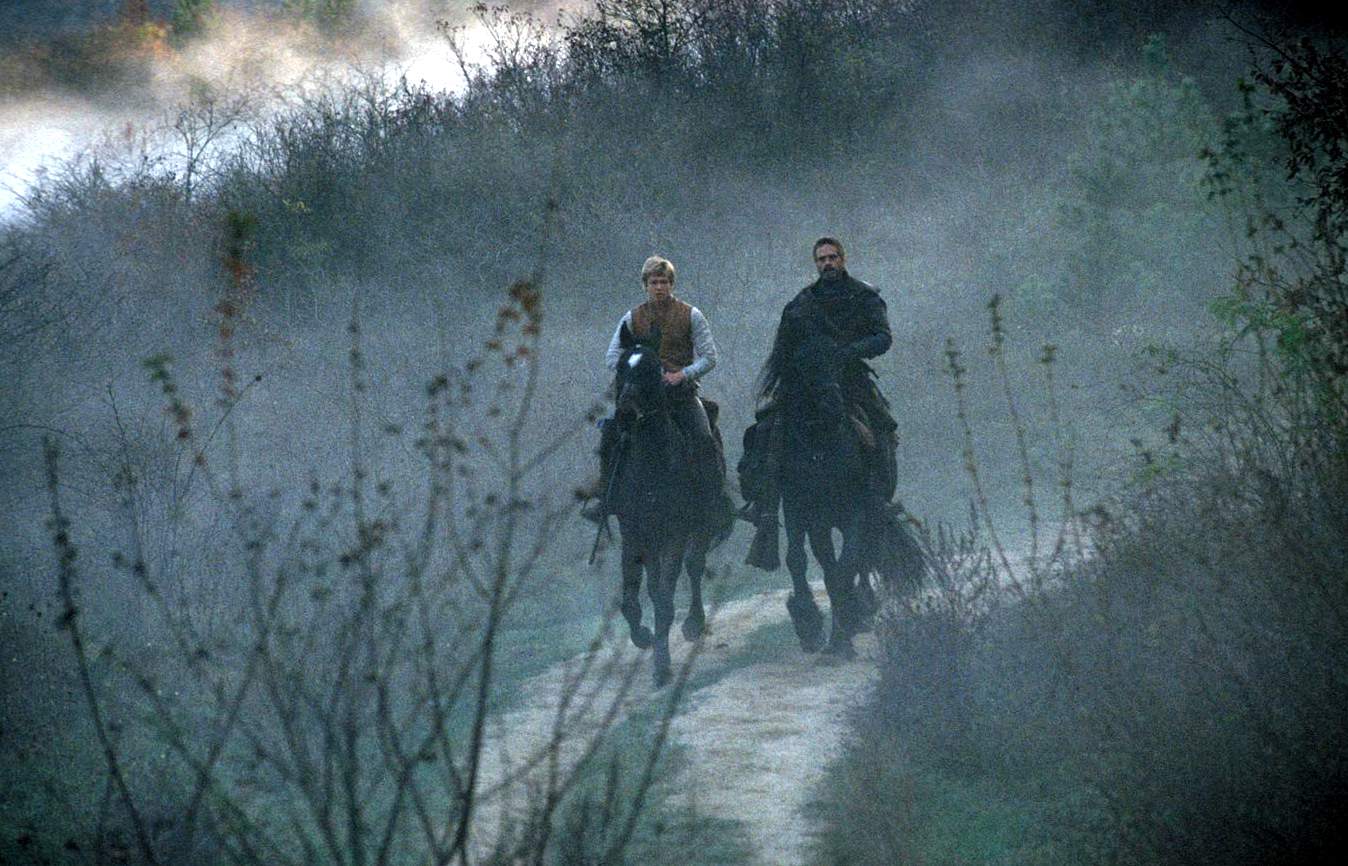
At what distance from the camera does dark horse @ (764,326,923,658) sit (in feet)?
32.4

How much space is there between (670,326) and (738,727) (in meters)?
3.14

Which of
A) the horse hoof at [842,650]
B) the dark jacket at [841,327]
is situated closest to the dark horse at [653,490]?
the dark jacket at [841,327]

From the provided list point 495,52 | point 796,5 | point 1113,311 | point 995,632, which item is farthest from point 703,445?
point 796,5

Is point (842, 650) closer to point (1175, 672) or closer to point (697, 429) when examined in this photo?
point (697, 429)

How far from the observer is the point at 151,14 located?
36.1m

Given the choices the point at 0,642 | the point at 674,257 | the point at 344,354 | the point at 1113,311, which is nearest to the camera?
the point at 0,642

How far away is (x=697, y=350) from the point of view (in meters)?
10.5

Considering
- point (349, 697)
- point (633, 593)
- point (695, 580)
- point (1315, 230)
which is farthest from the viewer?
point (695, 580)

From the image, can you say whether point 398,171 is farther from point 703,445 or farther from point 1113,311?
point 703,445

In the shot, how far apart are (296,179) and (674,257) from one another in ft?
22.7

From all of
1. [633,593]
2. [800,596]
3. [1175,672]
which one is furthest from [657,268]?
[1175,672]

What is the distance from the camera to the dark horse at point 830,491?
32.4 feet

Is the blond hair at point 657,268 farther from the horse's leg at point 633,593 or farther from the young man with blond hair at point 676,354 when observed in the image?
the horse's leg at point 633,593

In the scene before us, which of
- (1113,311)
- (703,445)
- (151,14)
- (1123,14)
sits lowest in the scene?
(703,445)
